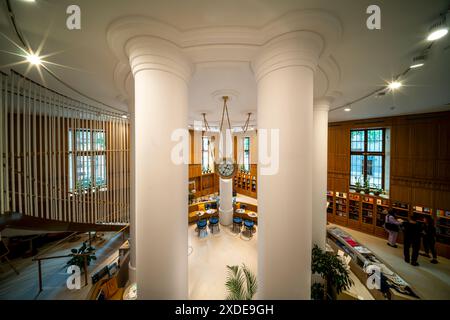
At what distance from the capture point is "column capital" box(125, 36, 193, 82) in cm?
161

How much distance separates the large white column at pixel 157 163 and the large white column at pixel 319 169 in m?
2.99

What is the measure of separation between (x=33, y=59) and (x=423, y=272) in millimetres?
9938

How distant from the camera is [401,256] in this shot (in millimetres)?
5117

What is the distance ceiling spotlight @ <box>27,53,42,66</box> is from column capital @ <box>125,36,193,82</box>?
144 centimetres

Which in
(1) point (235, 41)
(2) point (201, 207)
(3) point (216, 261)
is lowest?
(3) point (216, 261)

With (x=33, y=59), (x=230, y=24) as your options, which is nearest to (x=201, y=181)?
(x=33, y=59)

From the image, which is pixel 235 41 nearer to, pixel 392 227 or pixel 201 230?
pixel 201 230

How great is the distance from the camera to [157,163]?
168 centimetres

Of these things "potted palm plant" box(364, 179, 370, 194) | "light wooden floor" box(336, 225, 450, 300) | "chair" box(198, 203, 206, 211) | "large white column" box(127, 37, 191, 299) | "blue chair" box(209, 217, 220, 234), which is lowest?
"light wooden floor" box(336, 225, 450, 300)

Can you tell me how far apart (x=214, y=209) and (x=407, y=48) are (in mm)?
7909

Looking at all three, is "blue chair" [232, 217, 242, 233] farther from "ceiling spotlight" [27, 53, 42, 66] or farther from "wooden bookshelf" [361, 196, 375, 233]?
"ceiling spotlight" [27, 53, 42, 66]

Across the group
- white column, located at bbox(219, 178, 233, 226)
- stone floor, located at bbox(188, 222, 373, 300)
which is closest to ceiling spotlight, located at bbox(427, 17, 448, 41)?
stone floor, located at bbox(188, 222, 373, 300)
